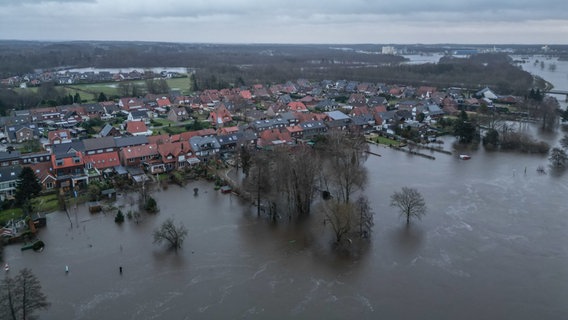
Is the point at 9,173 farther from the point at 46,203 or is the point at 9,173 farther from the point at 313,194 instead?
the point at 313,194

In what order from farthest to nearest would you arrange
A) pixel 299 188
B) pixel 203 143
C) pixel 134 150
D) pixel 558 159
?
pixel 203 143, pixel 558 159, pixel 134 150, pixel 299 188

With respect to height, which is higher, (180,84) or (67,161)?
(180,84)

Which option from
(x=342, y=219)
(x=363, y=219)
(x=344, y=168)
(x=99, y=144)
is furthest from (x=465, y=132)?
(x=99, y=144)

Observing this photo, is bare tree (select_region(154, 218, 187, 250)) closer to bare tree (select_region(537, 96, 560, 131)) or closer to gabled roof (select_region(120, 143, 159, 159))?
gabled roof (select_region(120, 143, 159, 159))

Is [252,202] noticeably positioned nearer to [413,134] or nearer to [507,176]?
[507,176]

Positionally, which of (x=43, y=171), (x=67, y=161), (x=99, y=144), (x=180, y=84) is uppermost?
(x=180, y=84)

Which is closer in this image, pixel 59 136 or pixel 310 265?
pixel 310 265

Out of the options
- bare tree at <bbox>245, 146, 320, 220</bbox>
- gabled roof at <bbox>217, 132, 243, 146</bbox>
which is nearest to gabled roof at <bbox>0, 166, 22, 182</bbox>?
gabled roof at <bbox>217, 132, 243, 146</bbox>
